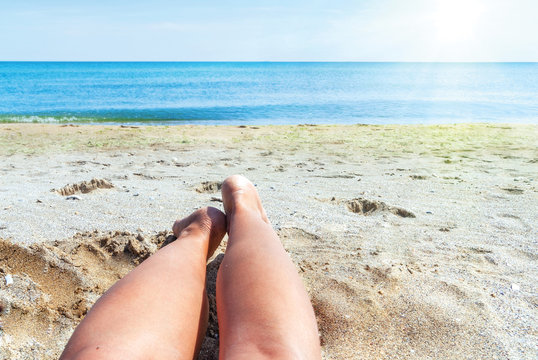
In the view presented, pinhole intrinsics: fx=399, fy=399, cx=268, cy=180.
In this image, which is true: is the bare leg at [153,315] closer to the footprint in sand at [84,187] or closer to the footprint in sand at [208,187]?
the footprint in sand at [208,187]

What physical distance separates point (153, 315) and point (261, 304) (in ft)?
1.20

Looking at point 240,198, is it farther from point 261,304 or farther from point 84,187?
point 84,187

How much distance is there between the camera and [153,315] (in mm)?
1342

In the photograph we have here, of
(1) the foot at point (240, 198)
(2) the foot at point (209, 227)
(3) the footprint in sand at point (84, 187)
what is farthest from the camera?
(3) the footprint in sand at point (84, 187)

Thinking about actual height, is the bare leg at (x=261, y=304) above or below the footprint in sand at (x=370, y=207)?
above

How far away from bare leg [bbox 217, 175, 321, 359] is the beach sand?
0.39 metres

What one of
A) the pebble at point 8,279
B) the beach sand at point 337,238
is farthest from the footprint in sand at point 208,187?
the pebble at point 8,279

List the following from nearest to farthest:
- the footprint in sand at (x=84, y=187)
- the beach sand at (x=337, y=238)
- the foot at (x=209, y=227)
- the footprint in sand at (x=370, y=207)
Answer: the beach sand at (x=337, y=238) < the foot at (x=209, y=227) < the footprint in sand at (x=370, y=207) < the footprint in sand at (x=84, y=187)

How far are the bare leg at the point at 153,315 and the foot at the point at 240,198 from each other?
36 centimetres

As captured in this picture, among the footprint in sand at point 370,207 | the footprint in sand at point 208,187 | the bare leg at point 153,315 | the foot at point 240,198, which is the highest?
the foot at point 240,198

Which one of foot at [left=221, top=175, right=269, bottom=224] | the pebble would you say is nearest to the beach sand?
the pebble

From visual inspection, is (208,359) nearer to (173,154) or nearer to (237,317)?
(237,317)

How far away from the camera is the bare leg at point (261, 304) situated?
1.21m

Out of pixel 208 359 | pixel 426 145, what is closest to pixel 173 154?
pixel 426 145
